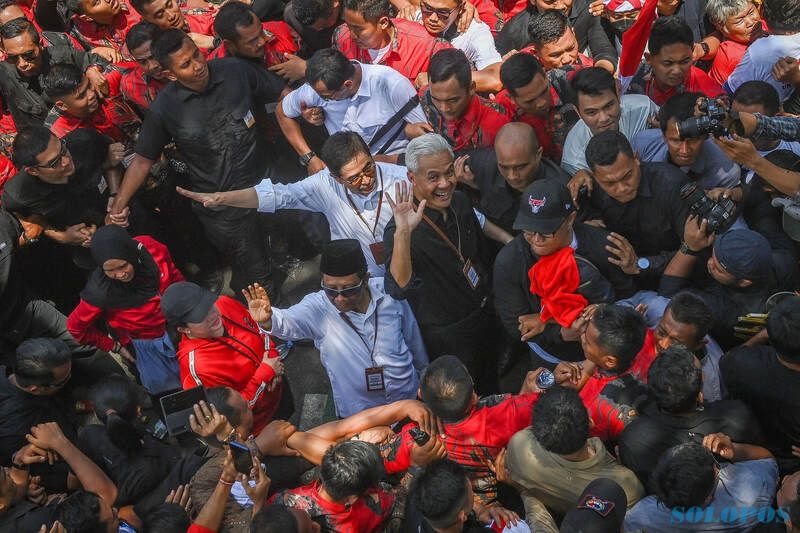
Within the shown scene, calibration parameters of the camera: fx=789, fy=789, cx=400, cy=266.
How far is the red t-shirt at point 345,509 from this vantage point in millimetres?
3555

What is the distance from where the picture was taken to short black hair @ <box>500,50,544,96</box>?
4855mm

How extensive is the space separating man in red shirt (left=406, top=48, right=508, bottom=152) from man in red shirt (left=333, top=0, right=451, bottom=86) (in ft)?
1.69

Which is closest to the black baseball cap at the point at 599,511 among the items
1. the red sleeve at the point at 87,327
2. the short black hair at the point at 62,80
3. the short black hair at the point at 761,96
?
the short black hair at the point at 761,96

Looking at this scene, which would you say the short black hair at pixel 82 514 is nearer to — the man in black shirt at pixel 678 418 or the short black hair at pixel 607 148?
the man in black shirt at pixel 678 418

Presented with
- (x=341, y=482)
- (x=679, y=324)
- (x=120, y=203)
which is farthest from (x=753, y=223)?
(x=120, y=203)

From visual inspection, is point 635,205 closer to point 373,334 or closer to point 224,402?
point 373,334

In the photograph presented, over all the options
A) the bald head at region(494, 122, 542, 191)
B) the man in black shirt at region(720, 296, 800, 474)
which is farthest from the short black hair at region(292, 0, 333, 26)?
the man in black shirt at region(720, 296, 800, 474)

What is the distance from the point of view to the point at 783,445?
3.78m

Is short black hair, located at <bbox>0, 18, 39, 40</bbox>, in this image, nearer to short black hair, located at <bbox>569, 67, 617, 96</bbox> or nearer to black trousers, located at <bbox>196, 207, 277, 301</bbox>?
black trousers, located at <bbox>196, 207, 277, 301</bbox>

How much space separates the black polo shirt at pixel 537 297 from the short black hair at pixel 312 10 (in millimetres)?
2871

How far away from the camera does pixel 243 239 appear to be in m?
6.01

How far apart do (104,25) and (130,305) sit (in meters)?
2.94

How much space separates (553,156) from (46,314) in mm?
3690

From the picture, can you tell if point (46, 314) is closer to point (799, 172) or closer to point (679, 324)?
point (679, 324)
